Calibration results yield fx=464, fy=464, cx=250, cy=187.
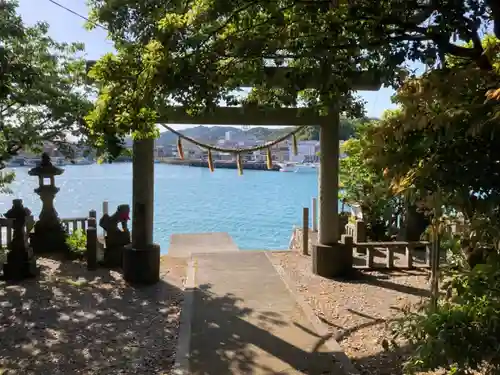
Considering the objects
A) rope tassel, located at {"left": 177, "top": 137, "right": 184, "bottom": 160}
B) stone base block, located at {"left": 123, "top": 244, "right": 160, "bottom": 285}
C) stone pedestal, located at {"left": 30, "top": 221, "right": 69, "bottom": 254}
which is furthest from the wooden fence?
stone pedestal, located at {"left": 30, "top": 221, "right": 69, "bottom": 254}

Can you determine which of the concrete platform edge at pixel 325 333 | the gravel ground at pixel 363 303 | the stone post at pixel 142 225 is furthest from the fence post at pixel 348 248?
the stone post at pixel 142 225

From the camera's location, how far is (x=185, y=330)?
190 inches

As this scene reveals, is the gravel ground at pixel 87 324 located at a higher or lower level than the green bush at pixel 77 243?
lower

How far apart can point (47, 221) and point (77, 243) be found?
27.2 inches

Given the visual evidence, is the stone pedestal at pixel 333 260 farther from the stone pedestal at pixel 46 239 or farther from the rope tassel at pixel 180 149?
the stone pedestal at pixel 46 239

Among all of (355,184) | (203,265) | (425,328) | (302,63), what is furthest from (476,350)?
(355,184)

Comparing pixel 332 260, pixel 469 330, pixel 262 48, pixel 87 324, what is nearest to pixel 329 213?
pixel 332 260

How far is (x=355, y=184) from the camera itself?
10.3 meters

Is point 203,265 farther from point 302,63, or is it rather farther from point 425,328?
point 425,328

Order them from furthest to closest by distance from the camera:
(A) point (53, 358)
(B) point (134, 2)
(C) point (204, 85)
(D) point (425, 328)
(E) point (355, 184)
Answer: (E) point (355, 184) → (A) point (53, 358) → (B) point (134, 2) → (C) point (204, 85) → (D) point (425, 328)

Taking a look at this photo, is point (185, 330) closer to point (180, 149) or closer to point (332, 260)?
point (332, 260)

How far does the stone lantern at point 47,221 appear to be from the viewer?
8664 millimetres

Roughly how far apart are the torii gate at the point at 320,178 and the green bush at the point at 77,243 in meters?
2.12

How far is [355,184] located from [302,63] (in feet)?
23.3
